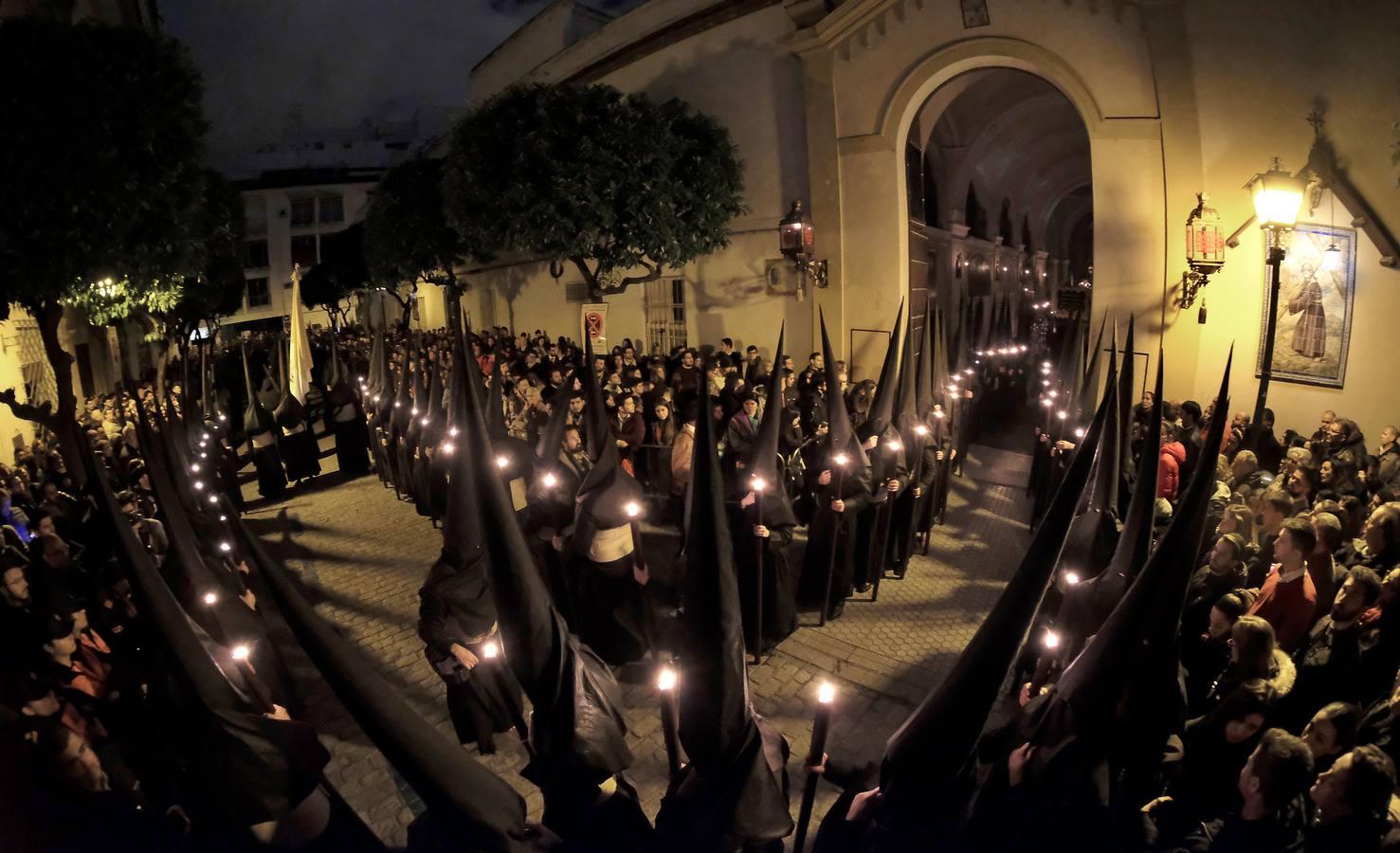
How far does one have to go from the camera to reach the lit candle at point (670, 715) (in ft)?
11.4

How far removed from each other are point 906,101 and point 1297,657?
41.7ft

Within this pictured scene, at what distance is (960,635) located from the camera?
6902mm

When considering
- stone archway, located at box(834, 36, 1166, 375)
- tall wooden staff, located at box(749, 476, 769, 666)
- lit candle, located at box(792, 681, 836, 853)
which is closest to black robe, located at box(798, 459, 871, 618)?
tall wooden staff, located at box(749, 476, 769, 666)

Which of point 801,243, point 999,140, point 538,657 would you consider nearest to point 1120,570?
point 538,657

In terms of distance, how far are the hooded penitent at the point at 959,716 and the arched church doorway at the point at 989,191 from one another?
13074 millimetres

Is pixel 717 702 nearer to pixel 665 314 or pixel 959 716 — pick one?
pixel 959 716

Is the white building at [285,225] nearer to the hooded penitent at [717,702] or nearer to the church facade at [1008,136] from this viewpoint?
the church facade at [1008,136]

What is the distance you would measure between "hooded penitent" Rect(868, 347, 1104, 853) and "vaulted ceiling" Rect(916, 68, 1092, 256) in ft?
47.1

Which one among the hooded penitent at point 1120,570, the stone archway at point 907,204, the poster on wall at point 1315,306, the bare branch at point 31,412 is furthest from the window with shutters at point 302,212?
the hooded penitent at point 1120,570

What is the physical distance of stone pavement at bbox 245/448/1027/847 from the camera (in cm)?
528

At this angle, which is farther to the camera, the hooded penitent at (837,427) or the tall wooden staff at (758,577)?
the hooded penitent at (837,427)

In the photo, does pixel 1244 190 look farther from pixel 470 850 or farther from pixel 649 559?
pixel 470 850

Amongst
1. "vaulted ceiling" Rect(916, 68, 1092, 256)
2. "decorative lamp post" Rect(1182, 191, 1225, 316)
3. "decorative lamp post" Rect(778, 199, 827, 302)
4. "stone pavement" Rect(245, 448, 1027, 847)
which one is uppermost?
"vaulted ceiling" Rect(916, 68, 1092, 256)

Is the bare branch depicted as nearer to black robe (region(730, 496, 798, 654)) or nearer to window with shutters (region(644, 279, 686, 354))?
black robe (region(730, 496, 798, 654))
